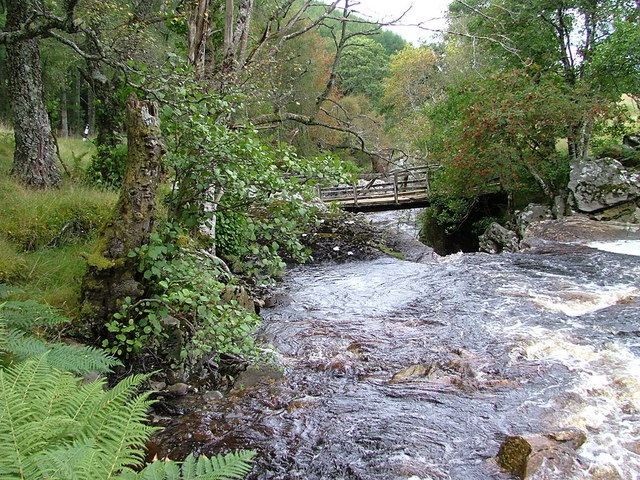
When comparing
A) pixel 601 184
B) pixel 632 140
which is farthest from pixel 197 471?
pixel 632 140

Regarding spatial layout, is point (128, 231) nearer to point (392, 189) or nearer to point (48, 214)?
point (48, 214)

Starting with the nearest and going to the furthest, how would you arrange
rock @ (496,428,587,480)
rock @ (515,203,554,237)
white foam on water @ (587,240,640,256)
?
rock @ (496,428,587,480) → white foam on water @ (587,240,640,256) → rock @ (515,203,554,237)

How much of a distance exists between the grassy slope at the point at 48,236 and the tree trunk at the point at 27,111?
357 millimetres

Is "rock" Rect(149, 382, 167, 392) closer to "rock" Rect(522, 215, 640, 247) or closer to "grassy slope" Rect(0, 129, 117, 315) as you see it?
"grassy slope" Rect(0, 129, 117, 315)

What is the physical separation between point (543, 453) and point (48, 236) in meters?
6.12

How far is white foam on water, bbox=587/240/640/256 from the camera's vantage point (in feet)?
31.8

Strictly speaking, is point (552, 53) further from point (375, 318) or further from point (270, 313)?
point (270, 313)

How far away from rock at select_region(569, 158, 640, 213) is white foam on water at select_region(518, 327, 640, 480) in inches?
308

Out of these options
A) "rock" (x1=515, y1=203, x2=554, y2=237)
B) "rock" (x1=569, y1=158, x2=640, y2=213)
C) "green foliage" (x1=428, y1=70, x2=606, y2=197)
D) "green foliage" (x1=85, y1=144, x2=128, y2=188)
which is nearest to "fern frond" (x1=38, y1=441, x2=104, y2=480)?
"green foliage" (x1=85, y1=144, x2=128, y2=188)

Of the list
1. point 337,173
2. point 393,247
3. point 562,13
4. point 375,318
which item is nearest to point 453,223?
point 393,247

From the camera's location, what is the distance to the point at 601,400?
14.0 feet

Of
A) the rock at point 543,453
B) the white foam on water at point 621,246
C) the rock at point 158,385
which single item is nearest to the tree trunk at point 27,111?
the rock at point 158,385

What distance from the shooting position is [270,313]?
7727 millimetres

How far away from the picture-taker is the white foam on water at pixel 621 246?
31.8ft
